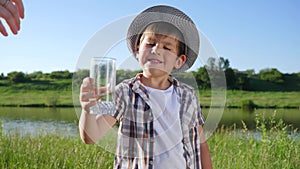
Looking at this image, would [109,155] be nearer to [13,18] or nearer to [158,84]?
[158,84]

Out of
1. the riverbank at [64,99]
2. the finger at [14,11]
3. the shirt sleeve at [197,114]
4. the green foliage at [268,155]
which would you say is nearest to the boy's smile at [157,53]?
the shirt sleeve at [197,114]

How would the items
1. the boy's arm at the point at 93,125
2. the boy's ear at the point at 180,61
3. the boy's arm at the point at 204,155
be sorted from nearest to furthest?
the boy's arm at the point at 93,125 < the boy's ear at the point at 180,61 < the boy's arm at the point at 204,155

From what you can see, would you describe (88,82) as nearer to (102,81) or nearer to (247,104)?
(102,81)

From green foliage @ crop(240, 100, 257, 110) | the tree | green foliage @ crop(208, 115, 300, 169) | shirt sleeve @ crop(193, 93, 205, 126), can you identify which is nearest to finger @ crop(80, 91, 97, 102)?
shirt sleeve @ crop(193, 93, 205, 126)

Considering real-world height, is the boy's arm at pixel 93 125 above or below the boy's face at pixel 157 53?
below

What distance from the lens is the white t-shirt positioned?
1.64 m

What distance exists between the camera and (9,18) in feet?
4.73

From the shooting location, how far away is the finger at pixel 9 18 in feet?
4.67

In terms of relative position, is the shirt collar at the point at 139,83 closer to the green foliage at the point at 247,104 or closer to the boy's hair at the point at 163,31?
the boy's hair at the point at 163,31

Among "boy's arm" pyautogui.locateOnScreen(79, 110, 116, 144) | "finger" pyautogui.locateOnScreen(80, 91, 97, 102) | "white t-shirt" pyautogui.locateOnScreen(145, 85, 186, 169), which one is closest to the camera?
"finger" pyautogui.locateOnScreen(80, 91, 97, 102)

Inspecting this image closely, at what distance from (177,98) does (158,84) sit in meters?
0.12

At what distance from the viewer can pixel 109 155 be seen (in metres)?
4.19

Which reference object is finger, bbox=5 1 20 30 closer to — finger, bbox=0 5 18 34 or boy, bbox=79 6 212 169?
finger, bbox=0 5 18 34

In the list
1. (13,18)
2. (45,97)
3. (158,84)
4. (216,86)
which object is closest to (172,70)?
(158,84)
